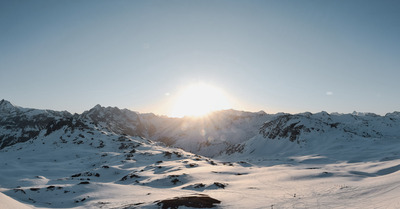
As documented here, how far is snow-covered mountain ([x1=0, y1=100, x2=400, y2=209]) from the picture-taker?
68.0 ft

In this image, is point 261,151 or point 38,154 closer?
point 38,154

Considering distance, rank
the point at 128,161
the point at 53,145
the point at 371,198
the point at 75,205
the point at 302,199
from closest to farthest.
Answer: the point at 371,198, the point at 302,199, the point at 75,205, the point at 128,161, the point at 53,145

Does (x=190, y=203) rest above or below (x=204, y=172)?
above

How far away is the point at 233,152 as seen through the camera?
18025cm

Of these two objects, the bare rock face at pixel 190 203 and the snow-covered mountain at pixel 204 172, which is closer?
the bare rock face at pixel 190 203

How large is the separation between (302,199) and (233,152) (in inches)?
6460

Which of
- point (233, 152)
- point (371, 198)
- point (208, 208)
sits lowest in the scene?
point (233, 152)

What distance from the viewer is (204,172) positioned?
49.8 metres

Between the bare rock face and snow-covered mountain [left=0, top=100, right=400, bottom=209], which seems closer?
the bare rock face

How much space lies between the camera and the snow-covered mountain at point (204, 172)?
20736 mm

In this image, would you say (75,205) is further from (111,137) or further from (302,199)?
(111,137)

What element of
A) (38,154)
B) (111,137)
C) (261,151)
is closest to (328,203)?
(38,154)

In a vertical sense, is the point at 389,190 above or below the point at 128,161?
above

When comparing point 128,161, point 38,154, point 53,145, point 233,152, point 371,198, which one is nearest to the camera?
point 371,198
